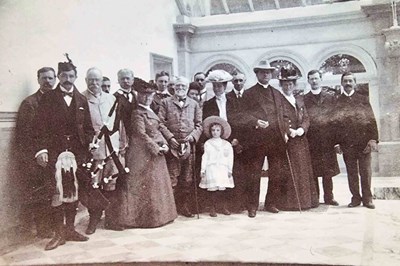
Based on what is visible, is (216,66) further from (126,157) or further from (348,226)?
(348,226)

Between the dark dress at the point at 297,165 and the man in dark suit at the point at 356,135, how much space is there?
27 centimetres

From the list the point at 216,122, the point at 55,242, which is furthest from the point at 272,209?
the point at 55,242

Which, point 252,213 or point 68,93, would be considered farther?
point 252,213

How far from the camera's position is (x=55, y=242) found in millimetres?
3018

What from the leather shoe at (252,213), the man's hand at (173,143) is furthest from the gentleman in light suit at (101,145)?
the leather shoe at (252,213)

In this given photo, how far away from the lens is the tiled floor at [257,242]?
274 centimetres

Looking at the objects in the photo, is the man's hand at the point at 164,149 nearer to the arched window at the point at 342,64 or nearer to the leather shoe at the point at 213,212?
the leather shoe at the point at 213,212

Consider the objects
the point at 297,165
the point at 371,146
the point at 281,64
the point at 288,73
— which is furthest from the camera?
the point at 297,165

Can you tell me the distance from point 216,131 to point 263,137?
35 centimetres

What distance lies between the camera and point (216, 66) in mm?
3564

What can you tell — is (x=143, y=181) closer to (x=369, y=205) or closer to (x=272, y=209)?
(x=272, y=209)

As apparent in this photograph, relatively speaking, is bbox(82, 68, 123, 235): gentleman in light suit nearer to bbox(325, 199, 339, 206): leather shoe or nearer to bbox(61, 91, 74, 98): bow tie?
bbox(61, 91, 74, 98): bow tie

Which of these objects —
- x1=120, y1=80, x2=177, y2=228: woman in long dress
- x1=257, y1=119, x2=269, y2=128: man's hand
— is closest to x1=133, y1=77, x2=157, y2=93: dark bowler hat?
x1=120, y1=80, x2=177, y2=228: woman in long dress

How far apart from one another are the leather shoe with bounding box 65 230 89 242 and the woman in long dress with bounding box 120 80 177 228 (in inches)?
14.2
